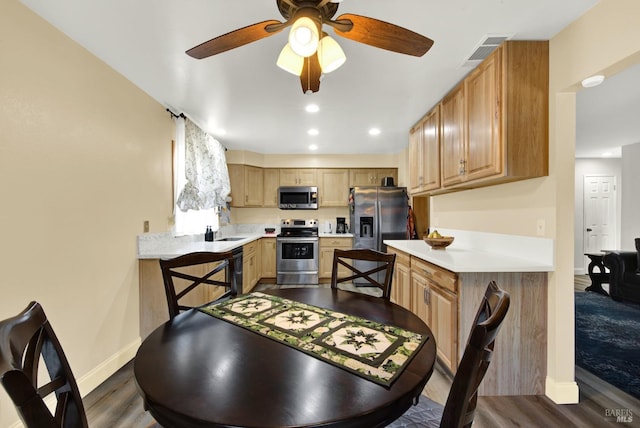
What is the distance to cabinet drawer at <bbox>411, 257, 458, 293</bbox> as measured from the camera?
1.94 m

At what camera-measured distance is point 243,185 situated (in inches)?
195

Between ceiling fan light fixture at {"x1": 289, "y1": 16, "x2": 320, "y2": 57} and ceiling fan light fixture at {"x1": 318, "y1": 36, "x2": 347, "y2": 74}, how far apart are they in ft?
0.70

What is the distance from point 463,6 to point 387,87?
1.00 m

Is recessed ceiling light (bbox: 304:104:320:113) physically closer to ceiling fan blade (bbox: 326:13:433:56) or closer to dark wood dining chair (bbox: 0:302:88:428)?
ceiling fan blade (bbox: 326:13:433:56)

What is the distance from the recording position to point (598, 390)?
1.95m

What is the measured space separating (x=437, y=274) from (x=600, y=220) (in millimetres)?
5794

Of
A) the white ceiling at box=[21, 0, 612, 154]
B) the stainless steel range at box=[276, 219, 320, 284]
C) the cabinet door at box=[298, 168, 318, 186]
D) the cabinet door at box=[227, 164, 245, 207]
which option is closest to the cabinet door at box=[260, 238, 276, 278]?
the stainless steel range at box=[276, 219, 320, 284]

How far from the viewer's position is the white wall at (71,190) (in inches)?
59.6

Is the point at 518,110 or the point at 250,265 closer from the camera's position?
the point at 518,110

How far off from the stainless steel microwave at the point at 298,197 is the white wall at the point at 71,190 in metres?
2.70

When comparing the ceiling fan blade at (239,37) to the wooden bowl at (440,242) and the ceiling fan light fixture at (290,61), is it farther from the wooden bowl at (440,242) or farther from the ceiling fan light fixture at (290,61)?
the wooden bowl at (440,242)

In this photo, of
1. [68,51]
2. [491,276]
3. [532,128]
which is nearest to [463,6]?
[532,128]

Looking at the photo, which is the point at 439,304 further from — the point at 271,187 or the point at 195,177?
the point at 271,187
